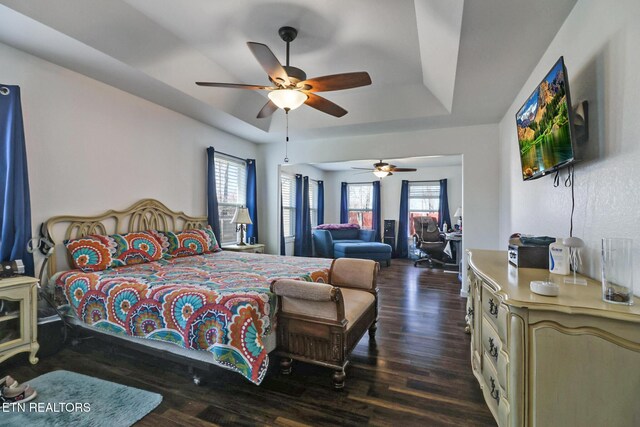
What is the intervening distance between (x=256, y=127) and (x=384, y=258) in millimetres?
4017

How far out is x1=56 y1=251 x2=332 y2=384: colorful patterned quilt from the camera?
1828mm

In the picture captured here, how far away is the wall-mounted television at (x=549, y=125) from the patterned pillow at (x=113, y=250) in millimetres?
3585

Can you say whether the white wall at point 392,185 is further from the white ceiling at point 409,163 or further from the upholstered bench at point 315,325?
the upholstered bench at point 315,325

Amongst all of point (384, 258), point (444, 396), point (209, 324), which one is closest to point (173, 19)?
point (209, 324)

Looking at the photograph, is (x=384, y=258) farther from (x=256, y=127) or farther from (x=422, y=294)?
(x=256, y=127)

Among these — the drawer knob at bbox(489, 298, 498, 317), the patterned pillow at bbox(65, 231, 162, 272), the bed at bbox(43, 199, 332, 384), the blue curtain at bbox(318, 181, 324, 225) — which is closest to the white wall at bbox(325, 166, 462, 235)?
the blue curtain at bbox(318, 181, 324, 225)

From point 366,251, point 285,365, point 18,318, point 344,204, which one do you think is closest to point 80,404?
point 18,318

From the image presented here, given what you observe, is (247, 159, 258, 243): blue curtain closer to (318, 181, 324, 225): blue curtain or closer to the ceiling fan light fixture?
the ceiling fan light fixture

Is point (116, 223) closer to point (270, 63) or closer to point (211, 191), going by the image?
point (211, 191)

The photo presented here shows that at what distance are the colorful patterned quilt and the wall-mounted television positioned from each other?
197 centimetres

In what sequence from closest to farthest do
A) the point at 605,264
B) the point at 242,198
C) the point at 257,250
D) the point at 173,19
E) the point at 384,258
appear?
1. the point at 605,264
2. the point at 173,19
3. the point at 257,250
4. the point at 242,198
5. the point at 384,258

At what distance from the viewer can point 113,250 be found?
285cm

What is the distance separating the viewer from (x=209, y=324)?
6.24 ft

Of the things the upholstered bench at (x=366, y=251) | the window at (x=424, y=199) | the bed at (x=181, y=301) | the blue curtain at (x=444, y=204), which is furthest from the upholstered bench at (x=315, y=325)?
the window at (x=424, y=199)
